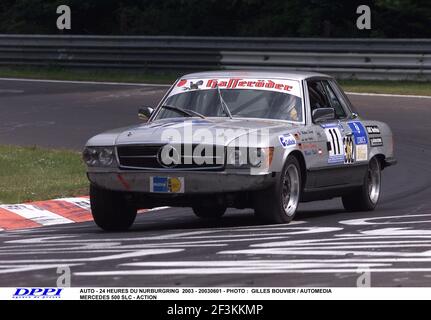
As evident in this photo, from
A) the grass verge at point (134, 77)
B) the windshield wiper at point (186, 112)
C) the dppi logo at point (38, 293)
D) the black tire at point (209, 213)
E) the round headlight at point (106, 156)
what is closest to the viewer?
the dppi logo at point (38, 293)

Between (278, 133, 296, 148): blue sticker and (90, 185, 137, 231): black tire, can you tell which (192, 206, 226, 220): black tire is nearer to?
(90, 185, 137, 231): black tire

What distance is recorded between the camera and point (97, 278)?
8.05m

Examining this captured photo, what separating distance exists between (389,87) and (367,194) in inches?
507

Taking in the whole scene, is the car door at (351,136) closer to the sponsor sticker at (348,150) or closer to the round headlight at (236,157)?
the sponsor sticker at (348,150)

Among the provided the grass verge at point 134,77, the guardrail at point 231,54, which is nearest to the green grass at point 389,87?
the grass verge at point 134,77

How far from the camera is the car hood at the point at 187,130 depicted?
36.2 ft

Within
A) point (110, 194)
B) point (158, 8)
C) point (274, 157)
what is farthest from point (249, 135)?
point (158, 8)

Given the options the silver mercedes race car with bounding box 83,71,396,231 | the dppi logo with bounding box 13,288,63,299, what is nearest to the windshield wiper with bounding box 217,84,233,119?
the silver mercedes race car with bounding box 83,71,396,231

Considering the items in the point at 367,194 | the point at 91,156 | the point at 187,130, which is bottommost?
the point at 367,194

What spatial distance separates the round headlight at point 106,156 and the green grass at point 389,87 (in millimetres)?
14193

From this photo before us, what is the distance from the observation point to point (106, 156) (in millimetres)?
11320

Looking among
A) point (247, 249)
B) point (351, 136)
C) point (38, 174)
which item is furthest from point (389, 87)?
point (247, 249)

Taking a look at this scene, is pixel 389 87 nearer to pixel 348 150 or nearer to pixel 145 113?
pixel 348 150

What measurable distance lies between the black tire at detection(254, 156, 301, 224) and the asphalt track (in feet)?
0.37
